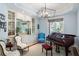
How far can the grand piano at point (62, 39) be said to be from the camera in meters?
2.15

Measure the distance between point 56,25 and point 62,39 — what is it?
0.31 meters

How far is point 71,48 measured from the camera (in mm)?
2105

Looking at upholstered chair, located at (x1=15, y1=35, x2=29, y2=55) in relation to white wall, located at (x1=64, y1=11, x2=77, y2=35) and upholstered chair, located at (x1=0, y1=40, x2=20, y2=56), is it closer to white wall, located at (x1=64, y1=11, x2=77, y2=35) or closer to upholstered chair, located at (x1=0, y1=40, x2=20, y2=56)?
upholstered chair, located at (x1=0, y1=40, x2=20, y2=56)

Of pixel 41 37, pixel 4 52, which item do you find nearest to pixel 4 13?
pixel 4 52

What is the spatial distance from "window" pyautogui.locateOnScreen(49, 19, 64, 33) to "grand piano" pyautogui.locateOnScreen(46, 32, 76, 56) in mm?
83

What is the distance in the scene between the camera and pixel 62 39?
7.17 ft

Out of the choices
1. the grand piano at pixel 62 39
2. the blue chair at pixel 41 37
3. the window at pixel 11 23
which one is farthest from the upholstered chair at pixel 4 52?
the grand piano at pixel 62 39

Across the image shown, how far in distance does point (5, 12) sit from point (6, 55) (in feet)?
2.66

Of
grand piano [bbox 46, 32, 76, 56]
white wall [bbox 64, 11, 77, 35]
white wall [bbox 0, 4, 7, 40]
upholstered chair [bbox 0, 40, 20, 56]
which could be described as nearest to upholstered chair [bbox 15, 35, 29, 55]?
upholstered chair [bbox 0, 40, 20, 56]

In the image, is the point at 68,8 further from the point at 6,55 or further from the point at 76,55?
the point at 6,55

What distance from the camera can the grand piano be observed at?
215cm

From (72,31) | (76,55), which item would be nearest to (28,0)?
(72,31)

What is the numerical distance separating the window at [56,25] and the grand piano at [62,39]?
0.08 meters

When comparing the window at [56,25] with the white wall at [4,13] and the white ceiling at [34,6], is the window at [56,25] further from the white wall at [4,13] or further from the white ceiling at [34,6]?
the white wall at [4,13]
